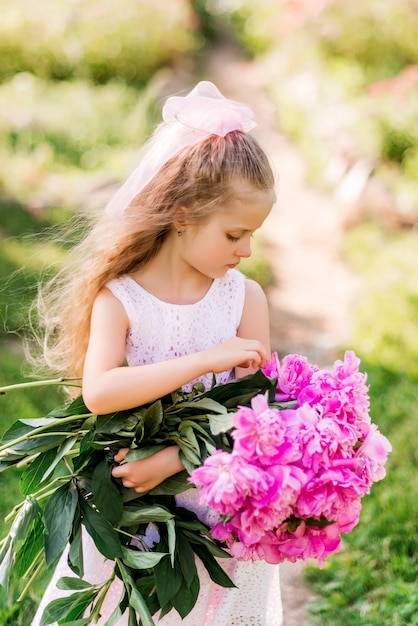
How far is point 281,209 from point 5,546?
270 inches

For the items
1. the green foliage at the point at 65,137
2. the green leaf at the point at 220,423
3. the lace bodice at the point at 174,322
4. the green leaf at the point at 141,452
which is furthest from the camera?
the green foliage at the point at 65,137

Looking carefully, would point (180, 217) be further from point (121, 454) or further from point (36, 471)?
point (36, 471)

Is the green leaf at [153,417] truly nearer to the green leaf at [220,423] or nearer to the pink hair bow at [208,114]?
the green leaf at [220,423]

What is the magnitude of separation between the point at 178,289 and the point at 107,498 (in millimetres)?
571

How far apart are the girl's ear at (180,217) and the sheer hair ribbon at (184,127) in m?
0.11

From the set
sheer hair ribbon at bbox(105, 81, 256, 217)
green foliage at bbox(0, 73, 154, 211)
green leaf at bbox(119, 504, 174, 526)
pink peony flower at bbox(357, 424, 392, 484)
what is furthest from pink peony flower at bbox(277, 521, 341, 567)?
green foliage at bbox(0, 73, 154, 211)

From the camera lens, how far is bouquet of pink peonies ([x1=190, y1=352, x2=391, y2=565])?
62.2 inches

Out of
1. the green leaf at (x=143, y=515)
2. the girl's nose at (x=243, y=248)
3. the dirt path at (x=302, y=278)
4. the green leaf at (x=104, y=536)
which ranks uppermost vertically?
the girl's nose at (x=243, y=248)

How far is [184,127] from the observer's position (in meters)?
1.98

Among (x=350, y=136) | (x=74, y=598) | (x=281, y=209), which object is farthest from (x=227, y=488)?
(x=350, y=136)

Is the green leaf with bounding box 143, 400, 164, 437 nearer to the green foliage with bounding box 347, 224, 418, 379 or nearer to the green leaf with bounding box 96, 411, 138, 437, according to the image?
the green leaf with bounding box 96, 411, 138, 437

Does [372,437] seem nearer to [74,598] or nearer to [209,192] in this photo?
[209,192]

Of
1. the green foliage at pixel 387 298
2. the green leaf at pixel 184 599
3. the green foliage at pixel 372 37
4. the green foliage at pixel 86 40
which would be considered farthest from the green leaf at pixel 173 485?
the green foliage at pixel 372 37

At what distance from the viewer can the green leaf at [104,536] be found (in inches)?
71.1
